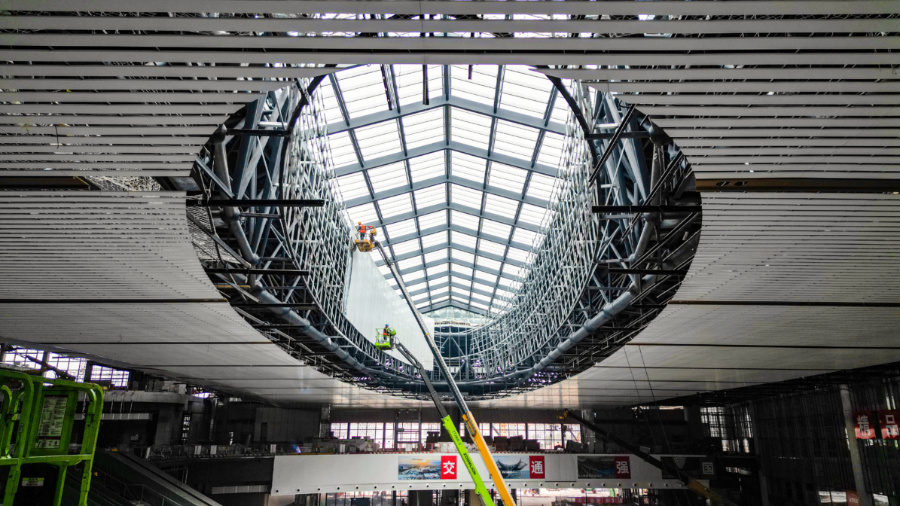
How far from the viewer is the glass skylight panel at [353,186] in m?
30.9

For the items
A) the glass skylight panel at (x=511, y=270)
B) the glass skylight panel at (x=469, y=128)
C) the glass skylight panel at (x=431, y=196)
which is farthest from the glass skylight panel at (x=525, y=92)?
the glass skylight panel at (x=511, y=270)

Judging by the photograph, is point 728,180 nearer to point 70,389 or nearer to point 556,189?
point 70,389

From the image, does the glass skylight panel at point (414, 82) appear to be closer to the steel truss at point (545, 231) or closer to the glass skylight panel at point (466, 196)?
the steel truss at point (545, 231)

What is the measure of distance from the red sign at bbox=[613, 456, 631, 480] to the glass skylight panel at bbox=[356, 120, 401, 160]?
89.6 ft

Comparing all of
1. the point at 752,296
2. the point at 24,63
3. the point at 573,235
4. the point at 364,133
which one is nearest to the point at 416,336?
the point at 364,133

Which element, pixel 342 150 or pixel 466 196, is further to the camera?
pixel 466 196

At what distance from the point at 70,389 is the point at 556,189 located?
69.5 feet

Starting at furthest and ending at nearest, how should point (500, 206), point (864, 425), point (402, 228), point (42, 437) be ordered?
point (402, 228) < point (500, 206) < point (864, 425) < point (42, 437)

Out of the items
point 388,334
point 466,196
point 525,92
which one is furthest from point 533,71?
point 466,196

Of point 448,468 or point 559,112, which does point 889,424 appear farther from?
point 448,468

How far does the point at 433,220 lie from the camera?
1591 inches

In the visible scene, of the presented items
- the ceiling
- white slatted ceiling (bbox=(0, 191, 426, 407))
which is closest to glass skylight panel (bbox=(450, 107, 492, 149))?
white slatted ceiling (bbox=(0, 191, 426, 407))

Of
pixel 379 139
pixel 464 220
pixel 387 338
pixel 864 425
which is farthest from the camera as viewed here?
pixel 464 220

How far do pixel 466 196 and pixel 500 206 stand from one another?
7.34ft
